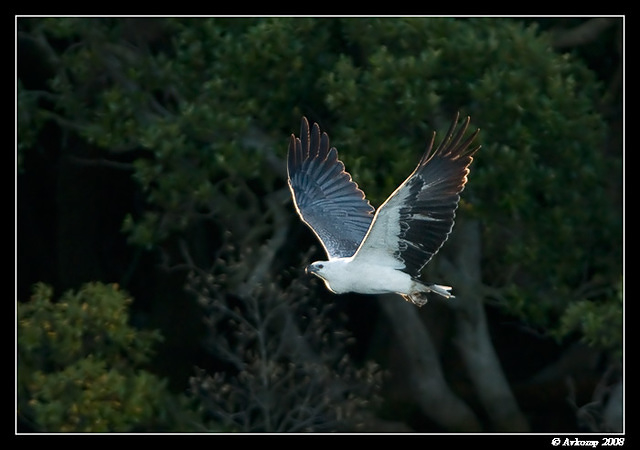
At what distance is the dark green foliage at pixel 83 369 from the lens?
39.1 ft

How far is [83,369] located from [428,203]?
Answer: 460 cm

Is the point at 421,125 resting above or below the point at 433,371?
above

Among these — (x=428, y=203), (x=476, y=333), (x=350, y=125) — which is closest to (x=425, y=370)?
(x=476, y=333)

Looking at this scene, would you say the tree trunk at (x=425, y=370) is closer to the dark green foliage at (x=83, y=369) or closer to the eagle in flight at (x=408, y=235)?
the dark green foliage at (x=83, y=369)

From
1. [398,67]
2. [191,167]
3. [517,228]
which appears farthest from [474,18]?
[191,167]

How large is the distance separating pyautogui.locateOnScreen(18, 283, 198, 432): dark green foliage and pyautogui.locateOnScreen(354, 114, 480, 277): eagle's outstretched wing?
4.23m

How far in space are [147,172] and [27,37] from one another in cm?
177

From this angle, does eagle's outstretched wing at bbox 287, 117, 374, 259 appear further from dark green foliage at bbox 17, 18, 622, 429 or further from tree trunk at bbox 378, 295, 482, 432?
tree trunk at bbox 378, 295, 482, 432

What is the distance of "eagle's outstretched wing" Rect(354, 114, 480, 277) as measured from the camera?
8297mm

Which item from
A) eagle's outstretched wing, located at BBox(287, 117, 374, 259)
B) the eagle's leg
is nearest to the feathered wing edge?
the eagle's leg

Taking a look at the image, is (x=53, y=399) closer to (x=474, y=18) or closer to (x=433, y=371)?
(x=433, y=371)

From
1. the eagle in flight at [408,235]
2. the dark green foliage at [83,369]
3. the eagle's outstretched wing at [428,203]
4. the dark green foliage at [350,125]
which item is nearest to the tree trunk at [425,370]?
the dark green foliage at [350,125]

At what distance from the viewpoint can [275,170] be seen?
1281 cm

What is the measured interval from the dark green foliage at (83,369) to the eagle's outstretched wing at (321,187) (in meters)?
2.80
